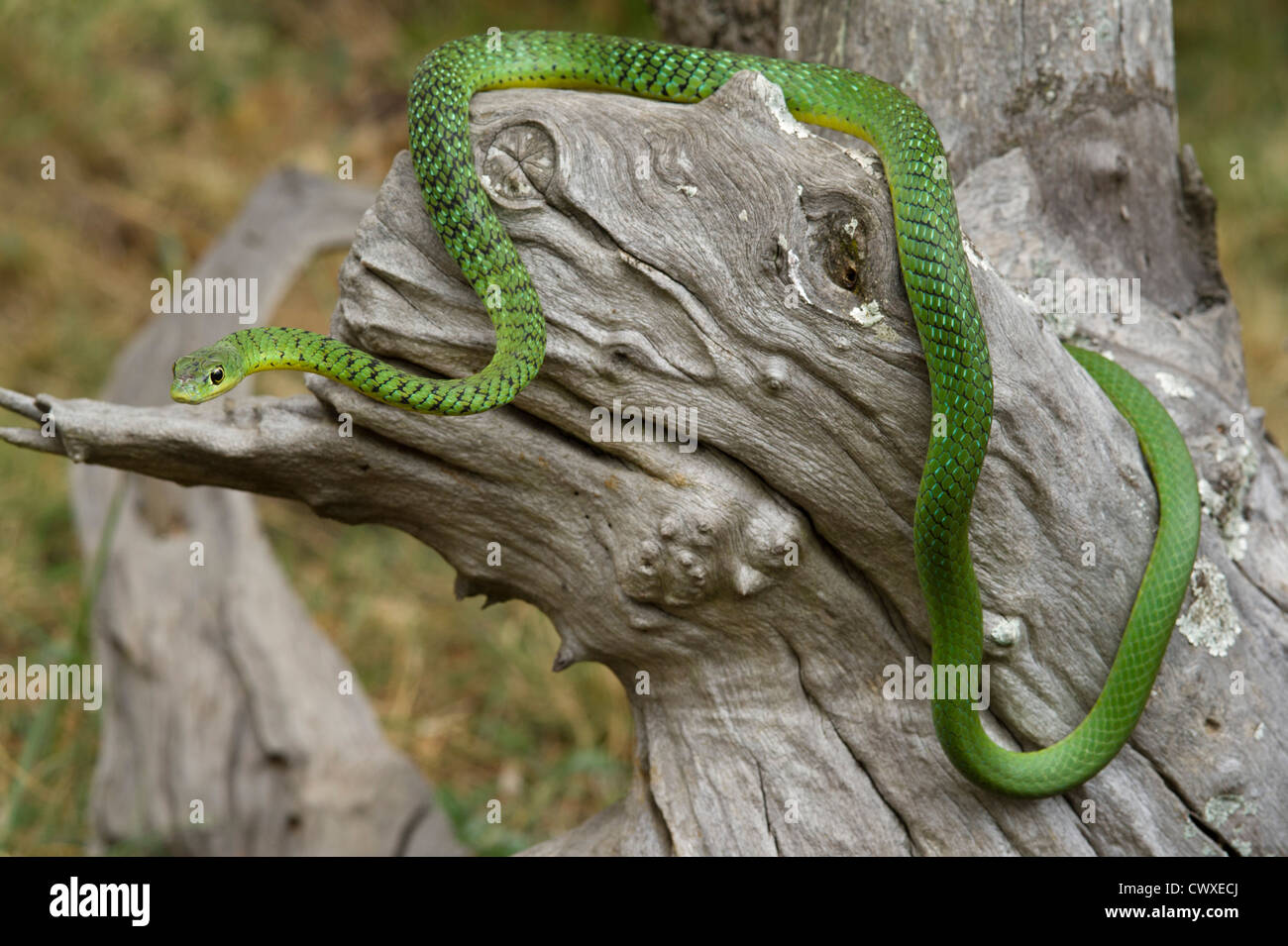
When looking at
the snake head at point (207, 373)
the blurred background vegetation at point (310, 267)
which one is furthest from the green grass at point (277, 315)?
the snake head at point (207, 373)

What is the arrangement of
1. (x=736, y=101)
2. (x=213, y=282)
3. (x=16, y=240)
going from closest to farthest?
(x=736, y=101)
(x=213, y=282)
(x=16, y=240)

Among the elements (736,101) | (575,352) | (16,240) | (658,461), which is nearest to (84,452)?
(575,352)

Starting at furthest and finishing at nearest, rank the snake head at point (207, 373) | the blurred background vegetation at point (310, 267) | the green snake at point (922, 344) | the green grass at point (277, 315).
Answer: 1. the blurred background vegetation at point (310, 267)
2. the green grass at point (277, 315)
3. the snake head at point (207, 373)
4. the green snake at point (922, 344)

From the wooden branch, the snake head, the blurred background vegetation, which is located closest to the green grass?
the blurred background vegetation

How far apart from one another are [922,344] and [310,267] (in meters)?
8.59

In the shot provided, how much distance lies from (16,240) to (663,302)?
8551mm

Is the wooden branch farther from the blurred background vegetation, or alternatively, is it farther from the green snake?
the green snake

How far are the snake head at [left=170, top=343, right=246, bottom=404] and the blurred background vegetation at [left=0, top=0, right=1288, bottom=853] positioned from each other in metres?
3.67

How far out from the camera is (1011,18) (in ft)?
15.2

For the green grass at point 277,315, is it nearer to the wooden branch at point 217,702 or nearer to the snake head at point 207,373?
the wooden branch at point 217,702

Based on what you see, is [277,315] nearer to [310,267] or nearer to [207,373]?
[310,267]

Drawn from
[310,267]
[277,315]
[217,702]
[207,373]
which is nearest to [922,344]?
[207,373]

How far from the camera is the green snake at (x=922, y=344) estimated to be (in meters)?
3.39
